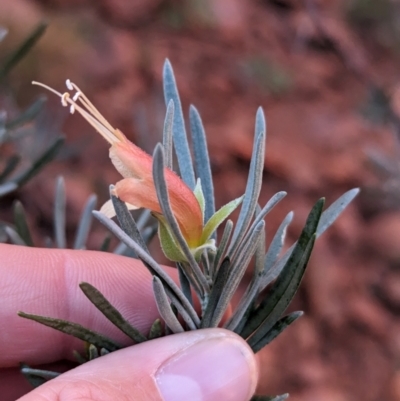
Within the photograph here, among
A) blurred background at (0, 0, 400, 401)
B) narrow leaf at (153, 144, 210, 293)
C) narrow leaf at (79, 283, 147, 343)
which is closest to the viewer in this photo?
narrow leaf at (153, 144, 210, 293)

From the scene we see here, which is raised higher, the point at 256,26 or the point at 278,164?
the point at 256,26

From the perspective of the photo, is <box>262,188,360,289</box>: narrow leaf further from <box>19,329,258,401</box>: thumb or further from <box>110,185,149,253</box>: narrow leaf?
<box>110,185,149,253</box>: narrow leaf

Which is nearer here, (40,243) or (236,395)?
(236,395)

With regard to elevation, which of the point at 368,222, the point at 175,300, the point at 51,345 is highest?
the point at 175,300

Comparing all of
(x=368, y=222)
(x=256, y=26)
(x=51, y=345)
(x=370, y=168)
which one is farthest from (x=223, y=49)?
(x=51, y=345)

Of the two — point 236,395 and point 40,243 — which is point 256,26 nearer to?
point 40,243

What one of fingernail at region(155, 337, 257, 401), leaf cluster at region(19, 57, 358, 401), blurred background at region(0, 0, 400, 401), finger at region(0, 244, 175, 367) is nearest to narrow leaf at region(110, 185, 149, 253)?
Answer: leaf cluster at region(19, 57, 358, 401)

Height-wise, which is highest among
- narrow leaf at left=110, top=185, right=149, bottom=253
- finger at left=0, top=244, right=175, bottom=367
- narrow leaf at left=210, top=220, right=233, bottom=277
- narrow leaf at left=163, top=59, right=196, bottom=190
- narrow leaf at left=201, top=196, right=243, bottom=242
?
narrow leaf at left=163, top=59, right=196, bottom=190
